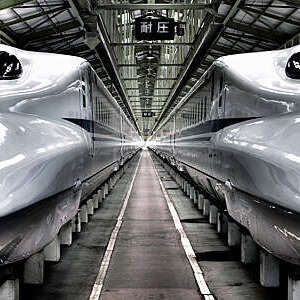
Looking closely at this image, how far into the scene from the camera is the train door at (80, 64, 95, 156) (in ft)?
22.6

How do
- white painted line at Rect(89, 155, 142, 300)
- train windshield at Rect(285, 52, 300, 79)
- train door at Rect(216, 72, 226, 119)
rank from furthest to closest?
1. train door at Rect(216, 72, 226, 119)
2. white painted line at Rect(89, 155, 142, 300)
3. train windshield at Rect(285, 52, 300, 79)

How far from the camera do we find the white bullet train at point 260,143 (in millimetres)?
3650

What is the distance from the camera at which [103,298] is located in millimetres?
5664

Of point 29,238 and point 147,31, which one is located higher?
point 147,31

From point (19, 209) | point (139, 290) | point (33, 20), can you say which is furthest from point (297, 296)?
point (33, 20)

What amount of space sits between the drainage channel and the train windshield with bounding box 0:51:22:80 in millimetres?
3327

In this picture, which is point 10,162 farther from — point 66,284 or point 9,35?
point 9,35

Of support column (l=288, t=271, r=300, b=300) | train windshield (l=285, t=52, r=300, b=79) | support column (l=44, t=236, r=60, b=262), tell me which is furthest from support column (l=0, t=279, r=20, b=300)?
train windshield (l=285, t=52, r=300, b=79)

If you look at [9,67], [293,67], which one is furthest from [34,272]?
[293,67]

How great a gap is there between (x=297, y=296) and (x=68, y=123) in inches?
122

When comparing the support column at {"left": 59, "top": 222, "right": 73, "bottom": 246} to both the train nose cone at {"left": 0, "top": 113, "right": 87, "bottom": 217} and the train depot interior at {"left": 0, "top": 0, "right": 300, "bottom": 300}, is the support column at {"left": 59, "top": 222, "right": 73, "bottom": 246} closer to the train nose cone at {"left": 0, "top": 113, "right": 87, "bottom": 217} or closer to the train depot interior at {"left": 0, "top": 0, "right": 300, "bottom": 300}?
the train depot interior at {"left": 0, "top": 0, "right": 300, "bottom": 300}

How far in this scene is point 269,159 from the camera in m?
3.92

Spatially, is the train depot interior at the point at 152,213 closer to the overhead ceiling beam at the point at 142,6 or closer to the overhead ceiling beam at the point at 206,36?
the overhead ceiling beam at the point at 142,6

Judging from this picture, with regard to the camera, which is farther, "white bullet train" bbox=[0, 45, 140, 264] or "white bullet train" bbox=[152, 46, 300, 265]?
"white bullet train" bbox=[152, 46, 300, 265]
